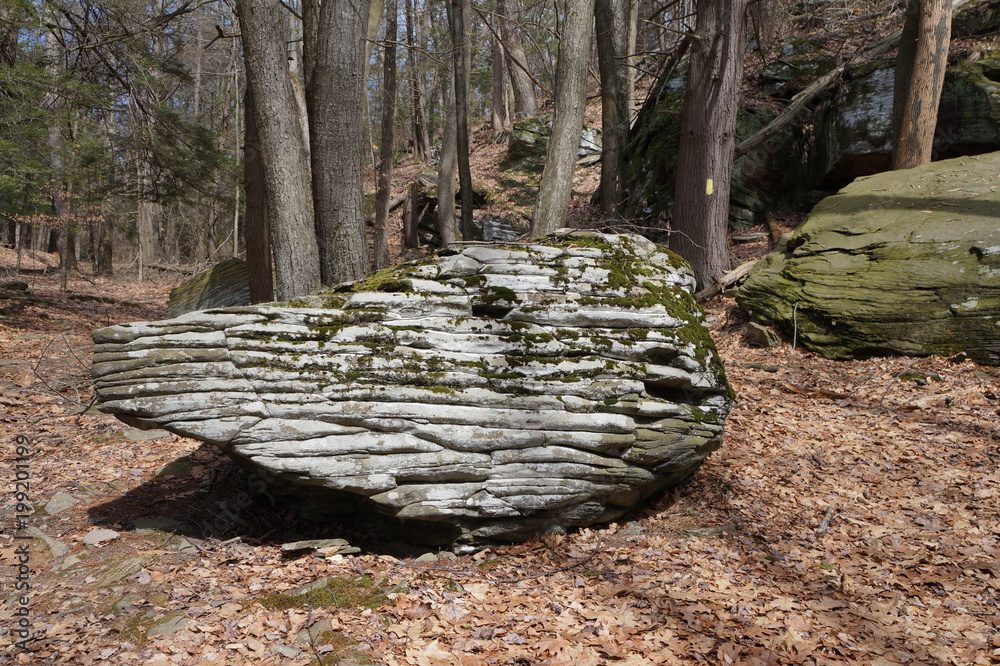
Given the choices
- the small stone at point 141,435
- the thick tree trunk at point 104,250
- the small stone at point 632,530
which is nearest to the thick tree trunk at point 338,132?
the small stone at point 141,435

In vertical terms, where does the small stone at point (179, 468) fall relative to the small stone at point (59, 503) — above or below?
above

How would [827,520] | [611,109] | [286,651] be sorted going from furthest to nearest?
[611,109]
[827,520]
[286,651]

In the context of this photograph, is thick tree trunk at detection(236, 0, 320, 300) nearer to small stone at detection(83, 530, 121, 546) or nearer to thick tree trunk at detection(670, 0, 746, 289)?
small stone at detection(83, 530, 121, 546)

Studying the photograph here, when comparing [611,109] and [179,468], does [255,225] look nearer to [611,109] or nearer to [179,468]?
[179,468]

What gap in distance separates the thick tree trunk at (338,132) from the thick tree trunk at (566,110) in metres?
2.57

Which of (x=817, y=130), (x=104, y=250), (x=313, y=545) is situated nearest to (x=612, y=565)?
(x=313, y=545)

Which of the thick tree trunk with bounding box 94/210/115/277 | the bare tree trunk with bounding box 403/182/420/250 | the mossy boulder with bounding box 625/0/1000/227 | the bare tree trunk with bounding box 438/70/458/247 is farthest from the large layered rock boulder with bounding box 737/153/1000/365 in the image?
the thick tree trunk with bounding box 94/210/115/277

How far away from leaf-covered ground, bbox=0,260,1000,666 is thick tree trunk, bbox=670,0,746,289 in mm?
3398

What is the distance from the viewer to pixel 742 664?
3152 mm

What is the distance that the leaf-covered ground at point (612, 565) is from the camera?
10.9 ft

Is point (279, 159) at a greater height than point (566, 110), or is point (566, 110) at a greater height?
point (566, 110)

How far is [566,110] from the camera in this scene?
7492 millimetres

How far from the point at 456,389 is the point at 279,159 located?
9.85ft

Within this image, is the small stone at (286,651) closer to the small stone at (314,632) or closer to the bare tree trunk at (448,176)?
the small stone at (314,632)
